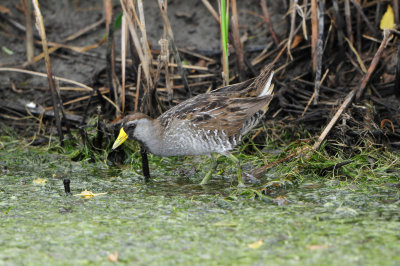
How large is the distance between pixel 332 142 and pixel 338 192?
0.95m

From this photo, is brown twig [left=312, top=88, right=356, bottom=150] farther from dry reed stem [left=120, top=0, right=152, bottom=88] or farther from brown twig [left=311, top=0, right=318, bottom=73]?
dry reed stem [left=120, top=0, right=152, bottom=88]

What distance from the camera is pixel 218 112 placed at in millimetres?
4660

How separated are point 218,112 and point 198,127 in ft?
0.69

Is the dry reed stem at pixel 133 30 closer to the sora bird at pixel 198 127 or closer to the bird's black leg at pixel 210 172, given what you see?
the sora bird at pixel 198 127

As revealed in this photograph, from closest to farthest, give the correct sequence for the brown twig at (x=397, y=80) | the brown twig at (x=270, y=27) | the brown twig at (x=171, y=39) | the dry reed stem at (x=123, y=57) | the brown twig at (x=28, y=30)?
the brown twig at (x=171, y=39) → the brown twig at (x=397, y=80) → the dry reed stem at (x=123, y=57) → the brown twig at (x=270, y=27) → the brown twig at (x=28, y=30)

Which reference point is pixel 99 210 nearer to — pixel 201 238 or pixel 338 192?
pixel 201 238

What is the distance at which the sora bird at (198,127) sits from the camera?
4586 mm

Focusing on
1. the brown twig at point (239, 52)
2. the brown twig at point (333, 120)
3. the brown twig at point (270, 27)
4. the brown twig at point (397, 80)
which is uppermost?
the brown twig at point (270, 27)

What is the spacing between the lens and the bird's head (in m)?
4.58

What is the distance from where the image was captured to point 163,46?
508cm

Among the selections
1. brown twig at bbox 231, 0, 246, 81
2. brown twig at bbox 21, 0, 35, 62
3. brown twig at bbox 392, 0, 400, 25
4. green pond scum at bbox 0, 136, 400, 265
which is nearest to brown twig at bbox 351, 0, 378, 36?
brown twig at bbox 392, 0, 400, 25

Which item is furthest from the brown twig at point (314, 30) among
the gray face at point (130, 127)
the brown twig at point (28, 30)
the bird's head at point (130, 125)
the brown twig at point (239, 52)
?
the brown twig at point (28, 30)

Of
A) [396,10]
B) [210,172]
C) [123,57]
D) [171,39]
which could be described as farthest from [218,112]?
[396,10]

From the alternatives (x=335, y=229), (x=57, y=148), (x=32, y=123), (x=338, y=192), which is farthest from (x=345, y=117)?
(x=32, y=123)
